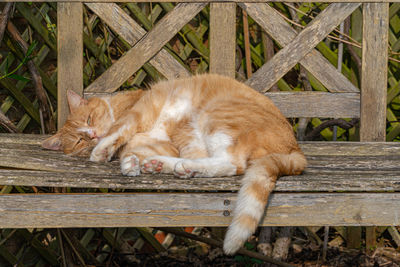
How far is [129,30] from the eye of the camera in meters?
2.66

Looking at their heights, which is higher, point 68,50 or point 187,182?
point 68,50

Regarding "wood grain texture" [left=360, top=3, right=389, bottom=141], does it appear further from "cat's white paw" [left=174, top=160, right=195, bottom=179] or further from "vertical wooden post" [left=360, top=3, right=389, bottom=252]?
"cat's white paw" [left=174, top=160, right=195, bottom=179]

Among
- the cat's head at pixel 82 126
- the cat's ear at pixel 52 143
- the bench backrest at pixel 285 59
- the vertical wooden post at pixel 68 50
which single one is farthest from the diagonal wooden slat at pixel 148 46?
the cat's ear at pixel 52 143

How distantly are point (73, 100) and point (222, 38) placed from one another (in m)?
0.81

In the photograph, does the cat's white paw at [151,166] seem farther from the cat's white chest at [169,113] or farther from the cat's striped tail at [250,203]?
the cat's white chest at [169,113]

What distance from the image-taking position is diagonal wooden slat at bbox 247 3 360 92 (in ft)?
8.64

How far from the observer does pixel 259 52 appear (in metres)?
3.16

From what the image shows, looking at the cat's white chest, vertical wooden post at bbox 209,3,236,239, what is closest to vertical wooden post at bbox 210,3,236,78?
vertical wooden post at bbox 209,3,236,239

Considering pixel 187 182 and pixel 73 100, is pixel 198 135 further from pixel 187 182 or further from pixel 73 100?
pixel 73 100

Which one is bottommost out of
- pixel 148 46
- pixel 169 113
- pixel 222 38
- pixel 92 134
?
pixel 92 134

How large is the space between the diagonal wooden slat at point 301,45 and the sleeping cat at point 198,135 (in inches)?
15.4

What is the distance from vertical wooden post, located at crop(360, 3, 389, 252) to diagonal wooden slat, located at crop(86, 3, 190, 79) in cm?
92

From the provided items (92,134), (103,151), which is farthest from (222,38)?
(103,151)

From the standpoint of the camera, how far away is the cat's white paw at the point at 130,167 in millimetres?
1700
